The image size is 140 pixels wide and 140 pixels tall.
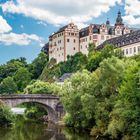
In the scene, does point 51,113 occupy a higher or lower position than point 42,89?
lower

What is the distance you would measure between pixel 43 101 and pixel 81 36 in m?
54.0

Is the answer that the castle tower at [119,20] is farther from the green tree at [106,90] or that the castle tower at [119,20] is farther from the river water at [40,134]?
the green tree at [106,90]

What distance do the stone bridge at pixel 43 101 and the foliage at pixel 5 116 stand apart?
22.7 feet

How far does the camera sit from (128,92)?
1796 inches

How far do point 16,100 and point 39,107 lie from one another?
1390cm

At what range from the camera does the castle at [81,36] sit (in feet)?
399

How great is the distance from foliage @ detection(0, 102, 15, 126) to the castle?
191ft

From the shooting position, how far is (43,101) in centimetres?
7638

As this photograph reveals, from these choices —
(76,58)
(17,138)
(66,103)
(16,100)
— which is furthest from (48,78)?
(17,138)

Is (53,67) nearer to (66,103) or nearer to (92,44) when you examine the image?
(92,44)

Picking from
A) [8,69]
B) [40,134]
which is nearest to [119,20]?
[8,69]

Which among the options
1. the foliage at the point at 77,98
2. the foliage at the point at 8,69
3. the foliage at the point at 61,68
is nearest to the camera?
the foliage at the point at 77,98

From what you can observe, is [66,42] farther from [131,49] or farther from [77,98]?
[77,98]

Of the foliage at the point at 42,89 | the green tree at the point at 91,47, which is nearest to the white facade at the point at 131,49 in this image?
the green tree at the point at 91,47
